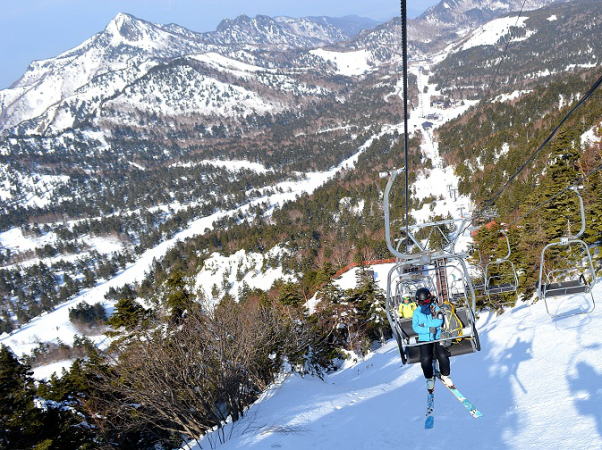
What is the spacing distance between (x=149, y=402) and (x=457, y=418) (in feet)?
33.1

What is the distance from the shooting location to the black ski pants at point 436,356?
7.21 metres

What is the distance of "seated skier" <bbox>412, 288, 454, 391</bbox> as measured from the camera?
680 cm

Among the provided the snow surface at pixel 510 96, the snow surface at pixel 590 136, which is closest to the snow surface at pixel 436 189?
the snow surface at pixel 590 136

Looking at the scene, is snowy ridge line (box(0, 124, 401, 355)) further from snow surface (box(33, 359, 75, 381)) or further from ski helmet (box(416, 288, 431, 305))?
ski helmet (box(416, 288, 431, 305))

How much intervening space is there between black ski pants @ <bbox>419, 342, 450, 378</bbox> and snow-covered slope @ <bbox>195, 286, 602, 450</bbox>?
1760 mm

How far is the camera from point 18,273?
147500 millimetres

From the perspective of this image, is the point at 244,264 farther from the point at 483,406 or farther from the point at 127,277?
the point at 483,406

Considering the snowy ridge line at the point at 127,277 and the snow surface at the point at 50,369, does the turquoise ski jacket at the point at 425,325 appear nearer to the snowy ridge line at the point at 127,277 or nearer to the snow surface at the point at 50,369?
the snow surface at the point at 50,369

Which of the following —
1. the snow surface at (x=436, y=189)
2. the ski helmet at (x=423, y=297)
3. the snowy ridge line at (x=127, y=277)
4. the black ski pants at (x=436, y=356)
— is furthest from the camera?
the snowy ridge line at (x=127, y=277)

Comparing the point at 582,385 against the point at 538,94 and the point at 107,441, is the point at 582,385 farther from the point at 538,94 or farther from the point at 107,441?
the point at 538,94

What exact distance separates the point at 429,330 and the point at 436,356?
0.88m

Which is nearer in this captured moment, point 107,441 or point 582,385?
point 582,385

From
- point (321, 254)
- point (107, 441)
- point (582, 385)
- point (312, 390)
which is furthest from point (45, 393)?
point (321, 254)

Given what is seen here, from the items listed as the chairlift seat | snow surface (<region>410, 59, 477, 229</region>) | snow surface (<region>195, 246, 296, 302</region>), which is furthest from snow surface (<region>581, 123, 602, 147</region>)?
the chairlift seat
